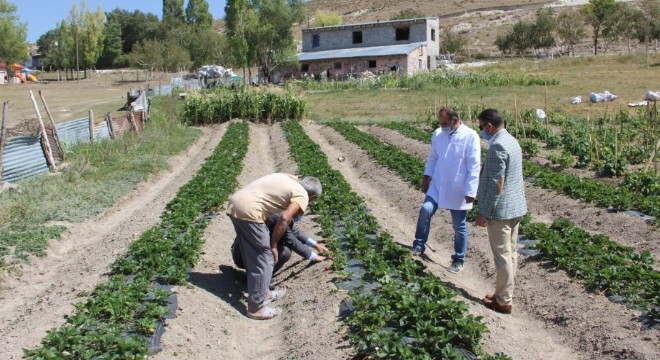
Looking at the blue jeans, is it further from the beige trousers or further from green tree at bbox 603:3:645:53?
green tree at bbox 603:3:645:53

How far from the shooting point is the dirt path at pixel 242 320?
5.61 m

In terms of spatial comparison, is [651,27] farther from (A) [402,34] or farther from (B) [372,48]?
(B) [372,48]

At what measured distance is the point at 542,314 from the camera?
6508 millimetres

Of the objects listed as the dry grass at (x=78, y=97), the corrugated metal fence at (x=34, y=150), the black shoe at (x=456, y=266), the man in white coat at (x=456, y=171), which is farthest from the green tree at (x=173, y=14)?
the black shoe at (x=456, y=266)

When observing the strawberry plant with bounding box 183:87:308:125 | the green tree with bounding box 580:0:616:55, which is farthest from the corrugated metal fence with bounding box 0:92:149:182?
the green tree with bounding box 580:0:616:55

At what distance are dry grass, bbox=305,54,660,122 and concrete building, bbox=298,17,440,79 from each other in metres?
10.9

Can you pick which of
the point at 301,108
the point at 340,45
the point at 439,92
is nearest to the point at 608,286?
the point at 301,108

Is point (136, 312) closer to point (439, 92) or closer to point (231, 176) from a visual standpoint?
point (231, 176)

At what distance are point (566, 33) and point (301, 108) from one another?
45.4 m

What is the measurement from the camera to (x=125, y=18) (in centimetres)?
8956

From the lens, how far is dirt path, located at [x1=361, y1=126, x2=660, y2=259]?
8.57 m

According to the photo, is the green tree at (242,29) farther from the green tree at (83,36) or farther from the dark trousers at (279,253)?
the dark trousers at (279,253)

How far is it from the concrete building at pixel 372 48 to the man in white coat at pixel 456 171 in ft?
129

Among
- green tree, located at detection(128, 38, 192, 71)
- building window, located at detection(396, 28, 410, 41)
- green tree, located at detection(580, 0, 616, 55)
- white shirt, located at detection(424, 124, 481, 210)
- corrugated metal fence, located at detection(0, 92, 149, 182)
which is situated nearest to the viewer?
white shirt, located at detection(424, 124, 481, 210)
